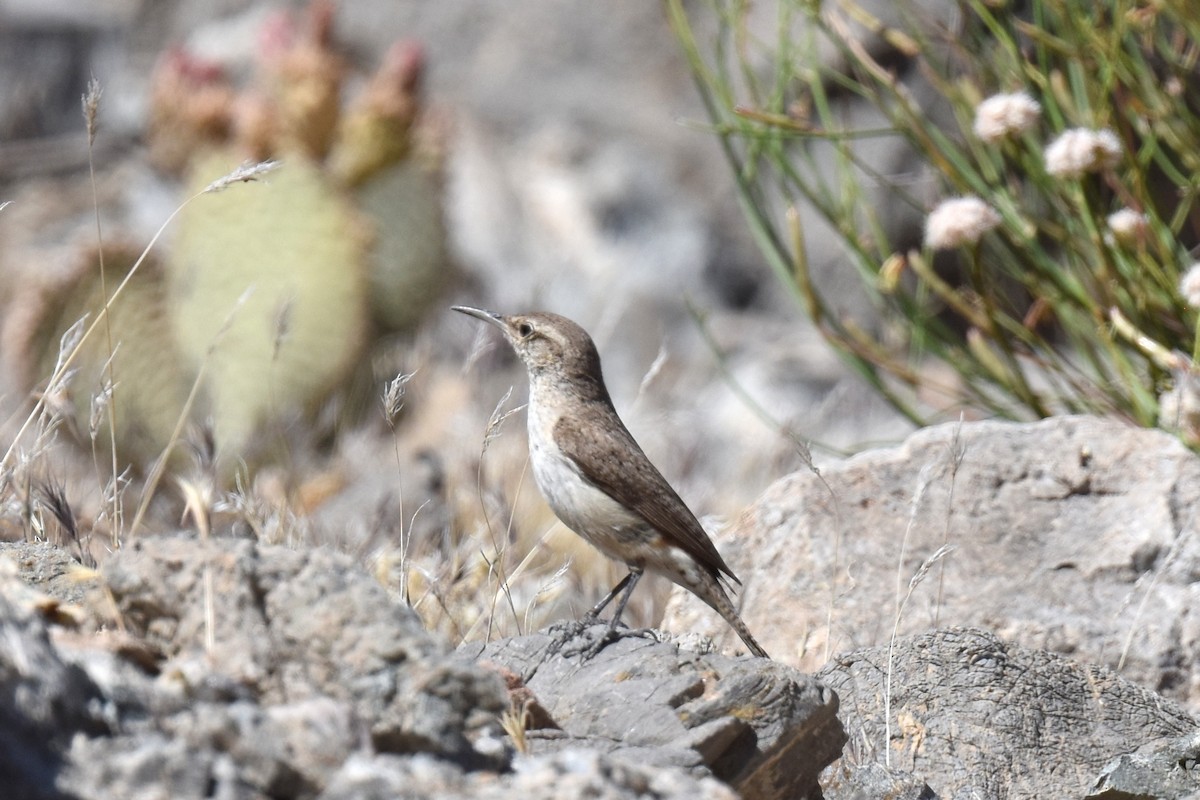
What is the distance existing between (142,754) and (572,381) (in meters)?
2.76

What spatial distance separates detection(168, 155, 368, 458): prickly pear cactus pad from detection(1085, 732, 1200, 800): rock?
5570 millimetres

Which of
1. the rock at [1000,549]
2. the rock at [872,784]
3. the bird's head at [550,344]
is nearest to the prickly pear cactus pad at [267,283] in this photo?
the bird's head at [550,344]

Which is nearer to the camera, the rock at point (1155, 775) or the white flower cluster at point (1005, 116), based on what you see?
the rock at point (1155, 775)

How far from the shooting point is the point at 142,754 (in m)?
2.15

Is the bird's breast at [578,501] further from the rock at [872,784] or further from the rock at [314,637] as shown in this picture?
the rock at [314,637]

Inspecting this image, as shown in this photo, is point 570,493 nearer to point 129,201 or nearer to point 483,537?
point 483,537

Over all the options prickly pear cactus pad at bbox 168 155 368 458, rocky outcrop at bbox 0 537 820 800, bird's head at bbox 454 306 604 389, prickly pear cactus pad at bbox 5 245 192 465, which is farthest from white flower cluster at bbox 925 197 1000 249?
prickly pear cactus pad at bbox 5 245 192 465

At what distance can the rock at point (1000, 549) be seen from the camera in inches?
166

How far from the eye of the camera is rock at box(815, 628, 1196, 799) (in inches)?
137

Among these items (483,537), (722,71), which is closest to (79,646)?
(483,537)

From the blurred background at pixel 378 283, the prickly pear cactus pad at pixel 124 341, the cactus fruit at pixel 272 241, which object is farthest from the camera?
the cactus fruit at pixel 272 241

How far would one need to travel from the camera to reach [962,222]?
4.66 meters

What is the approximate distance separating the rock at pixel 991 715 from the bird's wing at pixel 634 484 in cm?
68

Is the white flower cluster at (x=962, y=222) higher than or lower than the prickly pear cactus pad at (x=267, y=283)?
higher
